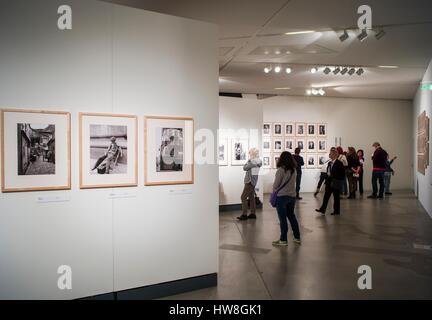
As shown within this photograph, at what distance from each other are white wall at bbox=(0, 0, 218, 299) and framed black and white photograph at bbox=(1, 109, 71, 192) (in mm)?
92

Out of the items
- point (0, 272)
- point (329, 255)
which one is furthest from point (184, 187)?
point (329, 255)

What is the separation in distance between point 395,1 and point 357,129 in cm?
1112

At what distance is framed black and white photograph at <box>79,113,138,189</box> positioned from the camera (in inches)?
160

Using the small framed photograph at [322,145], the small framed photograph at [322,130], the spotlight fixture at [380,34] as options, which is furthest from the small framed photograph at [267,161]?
the spotlight fixture at [380,34]

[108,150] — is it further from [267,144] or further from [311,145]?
[311,145]

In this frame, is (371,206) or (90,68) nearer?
(90,68)

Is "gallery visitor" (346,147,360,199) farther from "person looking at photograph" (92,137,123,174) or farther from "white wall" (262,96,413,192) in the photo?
"person looking at photograph" (92,137,123,174)

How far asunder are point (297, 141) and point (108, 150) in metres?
12.3

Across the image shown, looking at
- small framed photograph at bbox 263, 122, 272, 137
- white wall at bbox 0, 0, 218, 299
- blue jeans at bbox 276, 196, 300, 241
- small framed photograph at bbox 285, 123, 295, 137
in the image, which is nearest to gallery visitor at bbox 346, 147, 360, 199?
small framed photograph at bbox 285, 123, 295, 137

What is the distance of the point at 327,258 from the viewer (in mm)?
6152

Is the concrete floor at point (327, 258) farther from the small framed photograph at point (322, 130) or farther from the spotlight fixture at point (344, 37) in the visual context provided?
the small framed photograph at point (322, 130)

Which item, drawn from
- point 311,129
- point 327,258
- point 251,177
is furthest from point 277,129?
point 327,258
